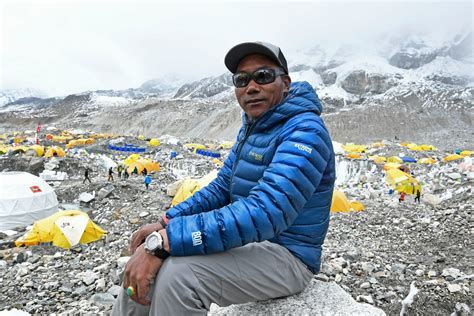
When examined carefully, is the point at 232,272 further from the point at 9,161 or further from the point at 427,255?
the point at 9,161

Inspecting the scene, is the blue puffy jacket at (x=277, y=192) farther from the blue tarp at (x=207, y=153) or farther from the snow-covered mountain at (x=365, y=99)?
the snow-covered mountain at (x=365, y=99)

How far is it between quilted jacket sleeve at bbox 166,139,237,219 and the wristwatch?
0.78 metres

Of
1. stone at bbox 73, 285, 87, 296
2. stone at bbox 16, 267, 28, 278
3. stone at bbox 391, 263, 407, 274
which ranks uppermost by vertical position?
stone at bbox 73, 285, 87, 296

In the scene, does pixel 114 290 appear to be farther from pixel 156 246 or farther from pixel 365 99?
pixel 365 99

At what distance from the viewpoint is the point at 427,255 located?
19.3ft

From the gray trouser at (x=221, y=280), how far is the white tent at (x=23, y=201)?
45.4ft

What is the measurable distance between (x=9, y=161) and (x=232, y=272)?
1137 inches

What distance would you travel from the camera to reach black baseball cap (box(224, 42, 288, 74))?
2168 mm

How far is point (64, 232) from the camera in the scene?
29.4 feet

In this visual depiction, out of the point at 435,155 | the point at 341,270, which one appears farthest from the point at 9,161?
the point at 435,155

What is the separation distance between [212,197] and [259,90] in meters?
0.92

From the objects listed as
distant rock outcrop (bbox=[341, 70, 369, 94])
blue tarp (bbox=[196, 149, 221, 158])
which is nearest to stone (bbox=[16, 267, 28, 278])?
blue tarp (bbox=[196, 149, 221, 158])

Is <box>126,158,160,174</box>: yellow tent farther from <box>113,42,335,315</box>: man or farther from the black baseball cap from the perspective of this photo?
the black baseball cap

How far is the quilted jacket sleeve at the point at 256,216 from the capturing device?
1.68 metres
